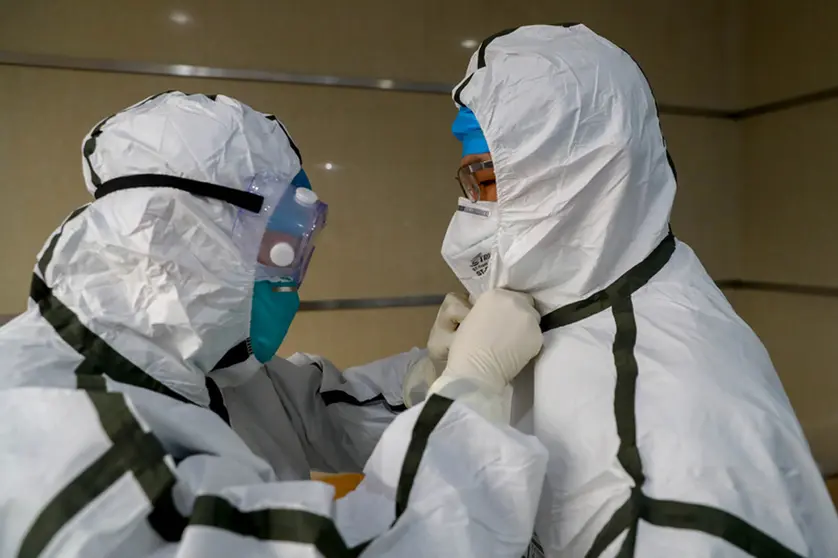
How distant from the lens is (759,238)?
2.24 meters

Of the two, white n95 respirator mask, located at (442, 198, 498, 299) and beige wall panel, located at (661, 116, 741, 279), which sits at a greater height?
white n95 respirator mask, located at (442, 198, 498, 299)

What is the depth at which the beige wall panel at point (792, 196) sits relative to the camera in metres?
1.96

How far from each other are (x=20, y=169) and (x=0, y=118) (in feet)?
0.43

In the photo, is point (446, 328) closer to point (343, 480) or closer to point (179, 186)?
point (179, 186)

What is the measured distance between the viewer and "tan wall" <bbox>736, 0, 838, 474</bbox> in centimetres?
196

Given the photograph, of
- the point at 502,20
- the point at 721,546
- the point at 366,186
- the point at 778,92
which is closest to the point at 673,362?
the point at 721,546

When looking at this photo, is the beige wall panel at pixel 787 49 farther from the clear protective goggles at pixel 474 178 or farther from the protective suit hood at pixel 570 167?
the clear protective goggles at pixel 474 178

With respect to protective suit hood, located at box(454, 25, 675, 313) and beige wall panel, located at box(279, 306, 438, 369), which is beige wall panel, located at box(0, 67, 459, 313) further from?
protective suit hood, located at box(454, 25, 675, 313)

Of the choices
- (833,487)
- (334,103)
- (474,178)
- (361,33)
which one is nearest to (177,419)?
(474,178)

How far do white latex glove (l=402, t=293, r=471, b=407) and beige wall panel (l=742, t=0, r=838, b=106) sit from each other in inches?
63.7

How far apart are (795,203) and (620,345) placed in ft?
5.42

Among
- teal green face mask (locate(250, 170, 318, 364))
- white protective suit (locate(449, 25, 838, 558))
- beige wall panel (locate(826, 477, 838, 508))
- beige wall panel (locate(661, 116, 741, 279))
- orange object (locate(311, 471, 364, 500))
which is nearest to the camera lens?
white protective suit (locate(449, 25, 838, 558))

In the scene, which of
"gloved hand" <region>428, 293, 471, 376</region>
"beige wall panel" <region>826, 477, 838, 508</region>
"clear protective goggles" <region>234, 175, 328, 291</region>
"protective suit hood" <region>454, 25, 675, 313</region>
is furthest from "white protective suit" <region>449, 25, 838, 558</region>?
"beige wall panel" <region>826, 477, 838, 508</region>

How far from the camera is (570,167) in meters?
0.89
